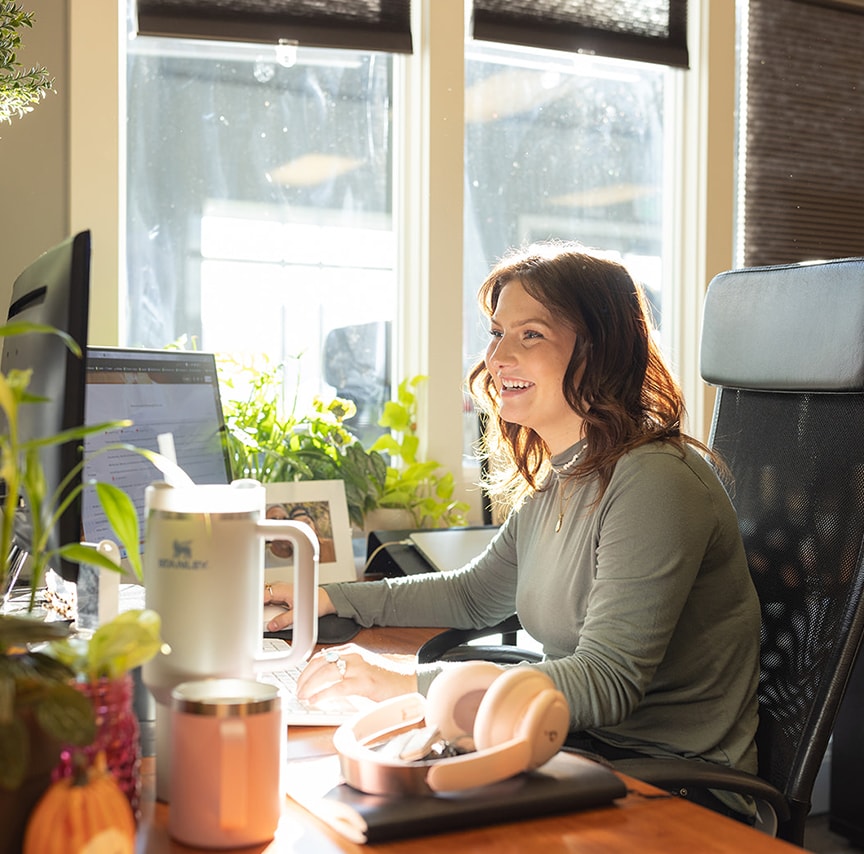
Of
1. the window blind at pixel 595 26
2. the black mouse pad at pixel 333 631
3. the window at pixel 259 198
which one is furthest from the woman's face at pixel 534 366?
the window blind at pixel 595 26

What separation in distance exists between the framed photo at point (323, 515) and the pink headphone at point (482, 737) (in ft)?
3.32

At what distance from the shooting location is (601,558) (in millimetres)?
1334

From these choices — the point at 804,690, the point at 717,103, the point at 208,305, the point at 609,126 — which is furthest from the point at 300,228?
the point at 804,690

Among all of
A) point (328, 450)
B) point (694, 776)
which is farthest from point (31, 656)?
point (328, 450)

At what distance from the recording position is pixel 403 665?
1.24 m

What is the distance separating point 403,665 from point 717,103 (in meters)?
2.25

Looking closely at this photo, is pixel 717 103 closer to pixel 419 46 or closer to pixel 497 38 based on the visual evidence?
pixel 497 38

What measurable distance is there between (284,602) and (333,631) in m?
0.09

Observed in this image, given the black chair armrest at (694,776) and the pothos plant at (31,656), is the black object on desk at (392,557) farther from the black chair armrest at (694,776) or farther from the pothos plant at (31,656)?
the pothos plant at (31,656)

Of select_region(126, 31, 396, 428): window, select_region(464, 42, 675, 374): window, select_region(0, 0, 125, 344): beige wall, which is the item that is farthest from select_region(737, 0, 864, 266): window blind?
select_region(0, 0, 125, 344): beige wall

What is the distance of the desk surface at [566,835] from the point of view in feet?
2.51

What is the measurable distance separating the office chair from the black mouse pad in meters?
0.60

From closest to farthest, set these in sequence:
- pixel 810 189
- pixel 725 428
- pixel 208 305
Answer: pixel 725 428
pixel 208 305
pixel 810 189

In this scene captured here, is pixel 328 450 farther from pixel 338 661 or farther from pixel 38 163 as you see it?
pixel 338 661
